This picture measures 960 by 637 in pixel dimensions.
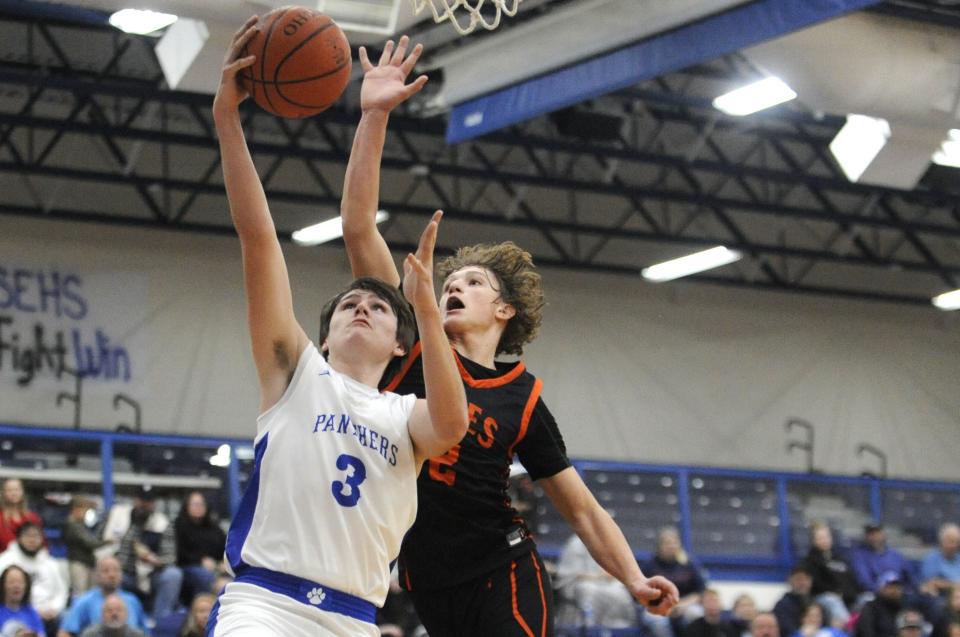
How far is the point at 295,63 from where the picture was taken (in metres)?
4.44

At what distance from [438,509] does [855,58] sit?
9.06m

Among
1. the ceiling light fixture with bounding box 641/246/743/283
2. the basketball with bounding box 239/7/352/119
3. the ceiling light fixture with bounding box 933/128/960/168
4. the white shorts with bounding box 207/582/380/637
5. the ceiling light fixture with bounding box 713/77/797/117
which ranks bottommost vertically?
the white shorts with bounding box 207/582/380/637

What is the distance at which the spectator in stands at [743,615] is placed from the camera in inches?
527

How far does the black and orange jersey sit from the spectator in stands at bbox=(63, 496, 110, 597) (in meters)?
8.56

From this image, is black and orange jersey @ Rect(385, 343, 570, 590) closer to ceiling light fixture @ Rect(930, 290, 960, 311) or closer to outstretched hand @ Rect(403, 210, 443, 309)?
outstretched hand @ Rect(403, 210, 443, 309)

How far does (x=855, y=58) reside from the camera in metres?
12.7

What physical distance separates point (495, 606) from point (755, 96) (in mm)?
11434

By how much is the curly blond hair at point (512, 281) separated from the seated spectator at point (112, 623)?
648 cm

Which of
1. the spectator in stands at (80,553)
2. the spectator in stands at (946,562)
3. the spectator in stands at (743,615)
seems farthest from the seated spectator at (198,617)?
the spectator in stands at (946,562)

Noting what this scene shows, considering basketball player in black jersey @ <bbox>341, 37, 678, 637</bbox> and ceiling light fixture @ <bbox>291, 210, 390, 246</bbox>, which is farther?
ceiling light fixture @ <bbox>291, 210, 390, 246</bbox>

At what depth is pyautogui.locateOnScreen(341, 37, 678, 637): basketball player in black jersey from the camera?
4.70 meters

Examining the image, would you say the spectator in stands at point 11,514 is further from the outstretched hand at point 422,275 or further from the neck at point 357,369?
the outstretched hand at point 422,275

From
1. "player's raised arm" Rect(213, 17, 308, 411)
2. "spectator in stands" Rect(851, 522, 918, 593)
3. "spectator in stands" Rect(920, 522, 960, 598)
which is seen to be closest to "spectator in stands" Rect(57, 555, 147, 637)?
"player's raised arm" Rect(213, 17, 308, 411)

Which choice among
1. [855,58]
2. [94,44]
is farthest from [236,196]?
[94,44]
